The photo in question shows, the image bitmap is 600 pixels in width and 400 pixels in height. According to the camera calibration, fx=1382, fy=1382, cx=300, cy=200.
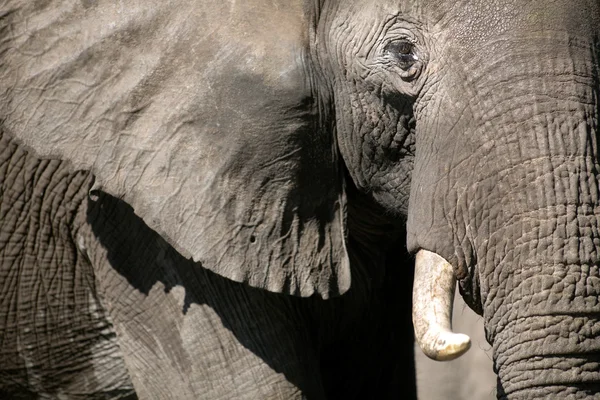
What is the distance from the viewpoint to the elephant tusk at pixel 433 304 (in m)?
2.87

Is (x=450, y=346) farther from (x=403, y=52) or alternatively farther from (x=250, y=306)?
(x=250, y=306)

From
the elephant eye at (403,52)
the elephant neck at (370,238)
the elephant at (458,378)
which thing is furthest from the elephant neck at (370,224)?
the elephant at (458,378)

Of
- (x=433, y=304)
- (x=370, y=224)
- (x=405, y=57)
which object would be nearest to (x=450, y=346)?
(x=433, y=304)

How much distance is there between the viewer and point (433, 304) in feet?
9.77

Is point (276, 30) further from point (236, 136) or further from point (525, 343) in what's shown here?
point (525, 343)

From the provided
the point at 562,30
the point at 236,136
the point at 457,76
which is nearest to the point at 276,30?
the point at 236,136

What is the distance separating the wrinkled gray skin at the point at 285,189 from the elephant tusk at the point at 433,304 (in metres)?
0.03

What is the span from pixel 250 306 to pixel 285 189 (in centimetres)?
39

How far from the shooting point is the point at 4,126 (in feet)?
11.6

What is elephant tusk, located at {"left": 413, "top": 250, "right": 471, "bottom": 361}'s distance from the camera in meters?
2.87

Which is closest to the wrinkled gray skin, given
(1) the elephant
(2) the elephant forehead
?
(2) the elephant forehead

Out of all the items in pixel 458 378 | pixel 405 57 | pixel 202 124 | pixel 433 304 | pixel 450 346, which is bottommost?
pixel 450 346

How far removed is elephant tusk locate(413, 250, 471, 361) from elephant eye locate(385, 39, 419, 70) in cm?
42

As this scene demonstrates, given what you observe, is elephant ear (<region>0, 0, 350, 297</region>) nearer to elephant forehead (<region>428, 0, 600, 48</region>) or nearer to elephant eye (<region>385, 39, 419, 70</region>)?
elephant eye (<region>385, 39, 419, 70</region>)
